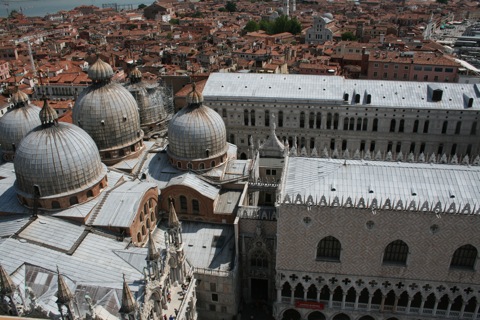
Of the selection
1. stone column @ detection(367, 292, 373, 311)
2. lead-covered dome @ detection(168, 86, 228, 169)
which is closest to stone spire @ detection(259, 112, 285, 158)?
lead-covered dome @ detection(168, 86, 228, 169)

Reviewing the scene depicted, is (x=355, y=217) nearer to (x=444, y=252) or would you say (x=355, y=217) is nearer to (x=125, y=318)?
(x=444, y=252)

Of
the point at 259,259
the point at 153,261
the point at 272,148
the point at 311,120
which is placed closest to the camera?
the point at 153,261

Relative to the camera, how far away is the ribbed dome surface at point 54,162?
32.3m

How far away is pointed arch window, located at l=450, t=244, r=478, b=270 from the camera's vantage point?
101 ft

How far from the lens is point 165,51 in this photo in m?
113

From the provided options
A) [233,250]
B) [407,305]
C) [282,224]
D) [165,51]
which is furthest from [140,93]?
[165,51]

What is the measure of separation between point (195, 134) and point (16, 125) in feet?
56.3

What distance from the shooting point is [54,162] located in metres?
32.4

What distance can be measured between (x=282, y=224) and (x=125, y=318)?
13.6 metres

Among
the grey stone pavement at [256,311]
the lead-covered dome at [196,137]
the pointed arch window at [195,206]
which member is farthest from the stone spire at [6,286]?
the lead-covered dome at [196,137]

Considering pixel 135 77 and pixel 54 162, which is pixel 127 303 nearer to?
pixel 54 162

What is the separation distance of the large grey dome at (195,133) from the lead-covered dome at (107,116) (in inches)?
169

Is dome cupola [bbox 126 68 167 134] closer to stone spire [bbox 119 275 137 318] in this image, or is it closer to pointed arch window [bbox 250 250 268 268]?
pointed arch window [bbox 250 250 268 268]

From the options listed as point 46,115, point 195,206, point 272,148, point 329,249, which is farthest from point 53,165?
point 329,249
